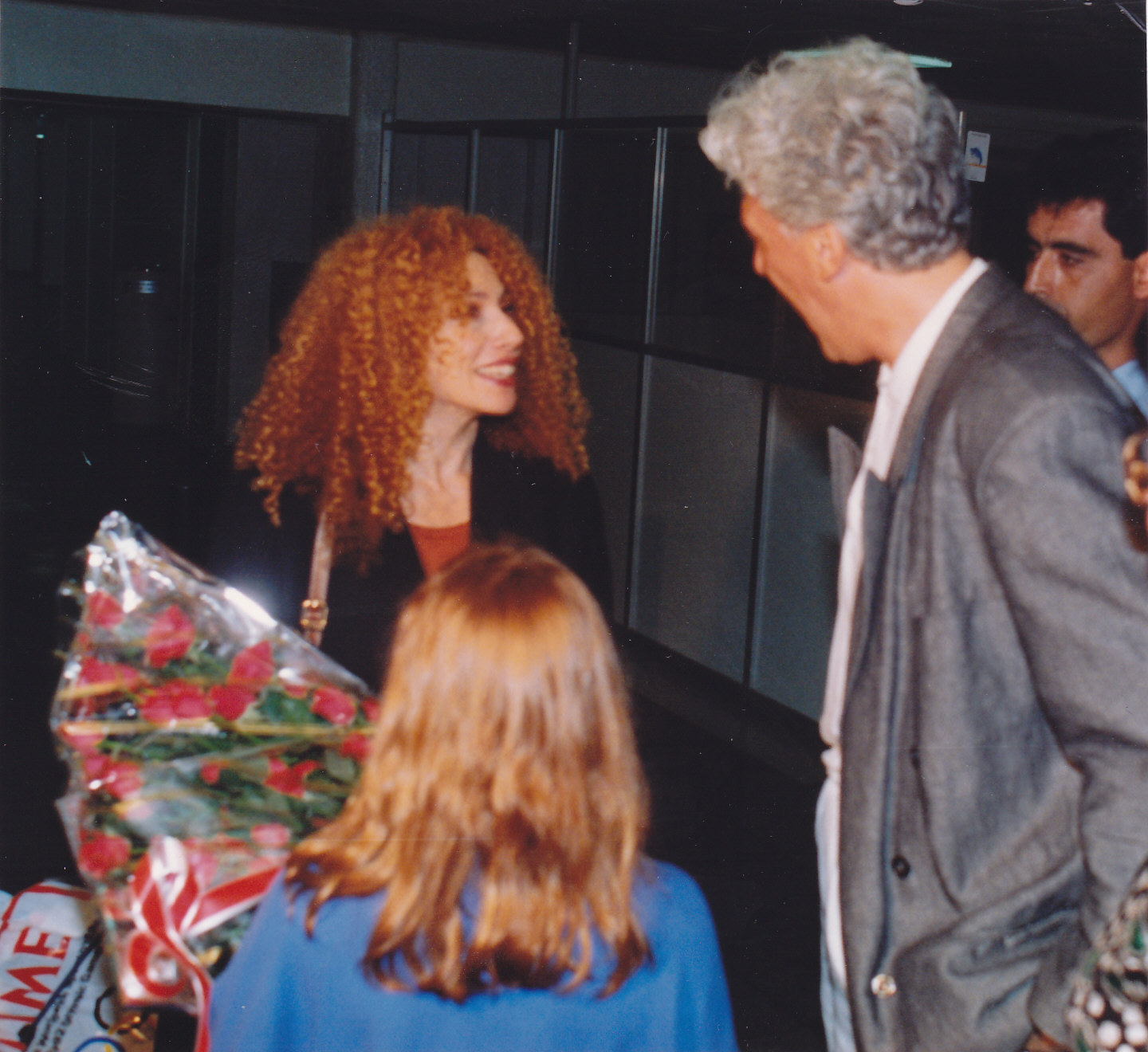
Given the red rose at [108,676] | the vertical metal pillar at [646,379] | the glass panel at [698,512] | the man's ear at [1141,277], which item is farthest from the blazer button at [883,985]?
the vertical metal pillar at [646,379]

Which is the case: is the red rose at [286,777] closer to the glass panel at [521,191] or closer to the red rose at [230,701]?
the red rose at [230,701]

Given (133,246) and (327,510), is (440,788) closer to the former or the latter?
(327,510)

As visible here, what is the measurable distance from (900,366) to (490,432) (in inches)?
39.2

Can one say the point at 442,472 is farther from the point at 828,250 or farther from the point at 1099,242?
the point at 1099,242

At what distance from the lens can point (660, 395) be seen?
15.7 feet

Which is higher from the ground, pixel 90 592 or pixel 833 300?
pixel 833 300

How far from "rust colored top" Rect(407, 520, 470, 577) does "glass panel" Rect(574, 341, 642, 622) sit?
9.64ft

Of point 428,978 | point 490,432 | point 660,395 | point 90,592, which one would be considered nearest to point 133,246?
point 660,395

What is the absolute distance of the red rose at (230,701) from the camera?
1233 mm

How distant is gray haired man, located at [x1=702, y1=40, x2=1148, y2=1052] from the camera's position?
108 cm

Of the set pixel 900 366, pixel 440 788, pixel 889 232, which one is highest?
pixel 889 232

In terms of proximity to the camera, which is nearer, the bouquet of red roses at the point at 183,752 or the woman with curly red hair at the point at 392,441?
the bouquet of red roses at the point at 183,752

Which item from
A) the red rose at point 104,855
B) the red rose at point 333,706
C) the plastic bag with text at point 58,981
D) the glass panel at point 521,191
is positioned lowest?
the plastic bag with text at point 58,981

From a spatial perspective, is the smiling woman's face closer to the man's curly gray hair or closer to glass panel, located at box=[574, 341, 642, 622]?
the man's curly gray hair
